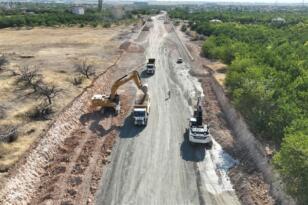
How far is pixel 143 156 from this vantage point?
34969 mm

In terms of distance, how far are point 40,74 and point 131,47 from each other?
3633 centimetres

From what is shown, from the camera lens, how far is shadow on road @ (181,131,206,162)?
34.6 meters

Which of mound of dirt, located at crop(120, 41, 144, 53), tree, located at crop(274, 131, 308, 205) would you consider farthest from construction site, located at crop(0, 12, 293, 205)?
mound of dirt, located at crop(120, 41, 144, 53)

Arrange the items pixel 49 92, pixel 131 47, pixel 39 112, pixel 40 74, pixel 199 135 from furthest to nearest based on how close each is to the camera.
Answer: pixel 131 47 < pixel 40 74 < pixel 49 92 < pixel 39 112 < pixel 199 135

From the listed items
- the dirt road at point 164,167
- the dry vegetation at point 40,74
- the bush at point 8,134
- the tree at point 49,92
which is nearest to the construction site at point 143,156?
the dirt road at point 164,167

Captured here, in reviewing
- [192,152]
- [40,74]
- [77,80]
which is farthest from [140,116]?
[40,74]

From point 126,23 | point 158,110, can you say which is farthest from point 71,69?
point 126,23

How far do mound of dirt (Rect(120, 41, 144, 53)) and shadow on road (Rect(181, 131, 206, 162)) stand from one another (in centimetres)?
5261

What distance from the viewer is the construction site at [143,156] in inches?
1121

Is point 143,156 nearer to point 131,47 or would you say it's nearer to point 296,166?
point 296,166

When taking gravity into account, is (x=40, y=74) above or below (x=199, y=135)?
below

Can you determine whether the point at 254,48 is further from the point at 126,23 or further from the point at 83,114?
the point at 126,23

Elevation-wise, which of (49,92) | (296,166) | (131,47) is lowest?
(131,47)

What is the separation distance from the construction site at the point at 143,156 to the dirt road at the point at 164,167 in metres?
0.08
